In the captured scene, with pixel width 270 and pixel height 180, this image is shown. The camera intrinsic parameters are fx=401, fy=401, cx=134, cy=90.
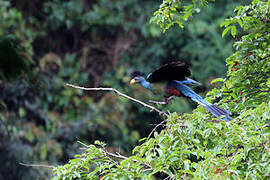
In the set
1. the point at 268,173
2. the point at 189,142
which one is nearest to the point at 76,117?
the point at 189,142

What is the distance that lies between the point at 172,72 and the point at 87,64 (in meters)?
3.95

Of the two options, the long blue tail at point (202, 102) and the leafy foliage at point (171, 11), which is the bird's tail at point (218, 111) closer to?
the long blue tail at point (202, 102)

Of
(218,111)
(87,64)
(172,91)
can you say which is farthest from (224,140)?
(87,64)

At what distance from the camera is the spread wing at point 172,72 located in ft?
7.20

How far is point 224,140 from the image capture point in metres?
1.74

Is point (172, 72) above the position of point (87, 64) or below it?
above

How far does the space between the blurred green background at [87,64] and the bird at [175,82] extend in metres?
1.83

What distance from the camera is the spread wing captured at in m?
2.19

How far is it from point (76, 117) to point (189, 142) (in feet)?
12.0

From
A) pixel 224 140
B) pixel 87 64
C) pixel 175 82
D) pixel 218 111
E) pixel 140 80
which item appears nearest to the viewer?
pixel 224 140

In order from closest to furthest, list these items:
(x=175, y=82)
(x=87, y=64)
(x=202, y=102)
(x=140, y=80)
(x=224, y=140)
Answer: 1. (x=224, y=140)
2. (x=202, y=102)
3. (x=175, y=82)
4. (x=140, y=80)
5. (x=87, y=64)

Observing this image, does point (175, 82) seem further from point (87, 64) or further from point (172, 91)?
point (87, 64)

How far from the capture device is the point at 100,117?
5.25 metres

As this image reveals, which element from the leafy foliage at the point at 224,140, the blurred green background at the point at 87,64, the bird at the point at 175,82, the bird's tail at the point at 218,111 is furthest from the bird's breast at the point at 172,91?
the blurred green background at the point at 87,64
